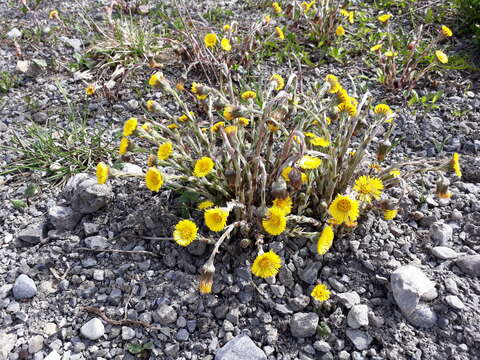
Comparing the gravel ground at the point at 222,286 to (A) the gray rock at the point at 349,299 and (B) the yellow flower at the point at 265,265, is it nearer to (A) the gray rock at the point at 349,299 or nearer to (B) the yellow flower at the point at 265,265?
(A) the gray rock at the point at 349,299

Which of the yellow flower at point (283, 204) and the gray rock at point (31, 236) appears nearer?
the yellow flower at point (283, 204)

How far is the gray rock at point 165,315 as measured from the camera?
174 cm

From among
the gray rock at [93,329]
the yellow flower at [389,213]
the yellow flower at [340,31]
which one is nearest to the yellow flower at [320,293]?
the yellow flower at [389,213]

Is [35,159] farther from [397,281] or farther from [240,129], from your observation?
[397,281]

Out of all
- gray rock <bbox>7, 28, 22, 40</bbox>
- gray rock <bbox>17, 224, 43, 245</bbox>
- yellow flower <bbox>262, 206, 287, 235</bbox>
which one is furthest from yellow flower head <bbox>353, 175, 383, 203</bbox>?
gray rock <bbox>7, 28, 22, 40</bbox>

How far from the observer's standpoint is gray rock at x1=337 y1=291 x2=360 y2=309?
67.8 inches

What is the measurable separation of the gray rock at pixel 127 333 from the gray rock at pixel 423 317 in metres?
1.20

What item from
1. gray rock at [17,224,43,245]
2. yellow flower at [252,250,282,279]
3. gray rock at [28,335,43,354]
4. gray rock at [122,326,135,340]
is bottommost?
gray rock at [28,335,43,354]

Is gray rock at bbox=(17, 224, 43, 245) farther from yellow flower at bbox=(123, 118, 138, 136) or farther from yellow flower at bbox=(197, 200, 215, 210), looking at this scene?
yellow flower at bbox=(197, 200, 215, 210)

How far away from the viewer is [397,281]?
67.8 inches

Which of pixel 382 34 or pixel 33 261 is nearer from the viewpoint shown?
pixel 33 261

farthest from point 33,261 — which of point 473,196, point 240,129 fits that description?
point 473,196

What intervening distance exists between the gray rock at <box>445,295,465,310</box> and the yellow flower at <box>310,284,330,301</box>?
51 cm

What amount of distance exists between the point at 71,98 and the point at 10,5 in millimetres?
2226
